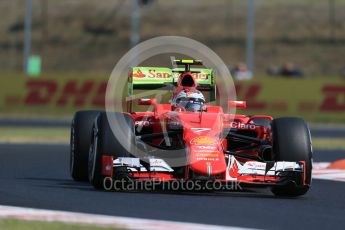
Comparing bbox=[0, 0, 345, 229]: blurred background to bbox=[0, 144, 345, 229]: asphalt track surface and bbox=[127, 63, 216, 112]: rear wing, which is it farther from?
bbox=[127, 63, 216, 112]: rear wing

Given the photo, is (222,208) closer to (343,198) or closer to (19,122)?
(343,198)

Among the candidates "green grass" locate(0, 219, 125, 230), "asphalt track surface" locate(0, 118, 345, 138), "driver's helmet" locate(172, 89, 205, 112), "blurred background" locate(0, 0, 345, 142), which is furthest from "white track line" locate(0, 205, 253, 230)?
"blurred background" locate(0, 0, 345, 142)

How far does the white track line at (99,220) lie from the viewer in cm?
880

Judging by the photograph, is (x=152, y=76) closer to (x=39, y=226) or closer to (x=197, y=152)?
(x=197, y=152)

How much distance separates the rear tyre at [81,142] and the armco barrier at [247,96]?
67.3 ft

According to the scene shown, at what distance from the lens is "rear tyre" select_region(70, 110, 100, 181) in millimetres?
13695

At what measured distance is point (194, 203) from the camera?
10930 mm

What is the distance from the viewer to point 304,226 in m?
9.26

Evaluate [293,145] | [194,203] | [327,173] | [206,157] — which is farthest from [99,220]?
[327,173]

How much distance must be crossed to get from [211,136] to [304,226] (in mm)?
2970

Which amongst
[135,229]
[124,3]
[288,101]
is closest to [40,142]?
[288,101]

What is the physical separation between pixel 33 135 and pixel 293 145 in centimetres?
1590

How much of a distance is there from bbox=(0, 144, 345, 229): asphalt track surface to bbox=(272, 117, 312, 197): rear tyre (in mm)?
174

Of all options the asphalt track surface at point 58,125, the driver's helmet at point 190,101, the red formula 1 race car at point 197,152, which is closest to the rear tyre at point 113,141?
the red formula 1 race car at point 197,152
